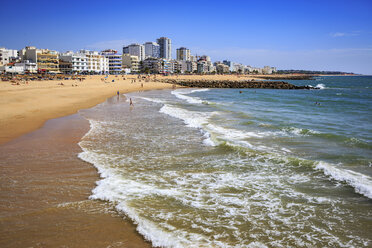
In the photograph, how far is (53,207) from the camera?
5.84m

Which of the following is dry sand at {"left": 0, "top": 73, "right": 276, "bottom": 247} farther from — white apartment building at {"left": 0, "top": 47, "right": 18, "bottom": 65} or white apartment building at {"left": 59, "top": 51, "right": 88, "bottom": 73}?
white apartment building at {"left": 0, "top": 47, "right": 18, "bottom": 65}

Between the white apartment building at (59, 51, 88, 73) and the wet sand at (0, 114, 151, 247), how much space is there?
93629 mm

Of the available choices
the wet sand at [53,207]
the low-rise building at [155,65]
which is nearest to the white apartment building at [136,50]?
the low-rise building at [155,65]

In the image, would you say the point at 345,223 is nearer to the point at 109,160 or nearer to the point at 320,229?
the point at 320,229

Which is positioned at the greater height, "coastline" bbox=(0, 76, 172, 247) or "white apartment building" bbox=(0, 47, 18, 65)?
"white apartment building" bbox=(0, 47, 18, 65)

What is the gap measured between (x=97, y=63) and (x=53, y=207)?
108149 millimetres

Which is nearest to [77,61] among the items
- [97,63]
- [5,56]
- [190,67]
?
[97,63]

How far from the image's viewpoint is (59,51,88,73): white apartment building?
9478cm

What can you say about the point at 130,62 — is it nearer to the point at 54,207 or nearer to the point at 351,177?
the point at 351,177

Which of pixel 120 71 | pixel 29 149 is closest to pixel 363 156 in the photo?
pixel 29 149

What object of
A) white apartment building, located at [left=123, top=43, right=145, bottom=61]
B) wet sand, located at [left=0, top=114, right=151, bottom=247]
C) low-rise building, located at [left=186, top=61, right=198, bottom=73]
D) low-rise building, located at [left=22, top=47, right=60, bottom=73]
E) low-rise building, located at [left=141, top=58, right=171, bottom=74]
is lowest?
wet sand, located at [left=0, top=114, right=151, bottom=247]

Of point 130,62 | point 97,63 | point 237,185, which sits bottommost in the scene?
point 237,185

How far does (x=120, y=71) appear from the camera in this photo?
117m

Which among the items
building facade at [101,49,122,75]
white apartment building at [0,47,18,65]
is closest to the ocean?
building facade at [101,49,122,75]
